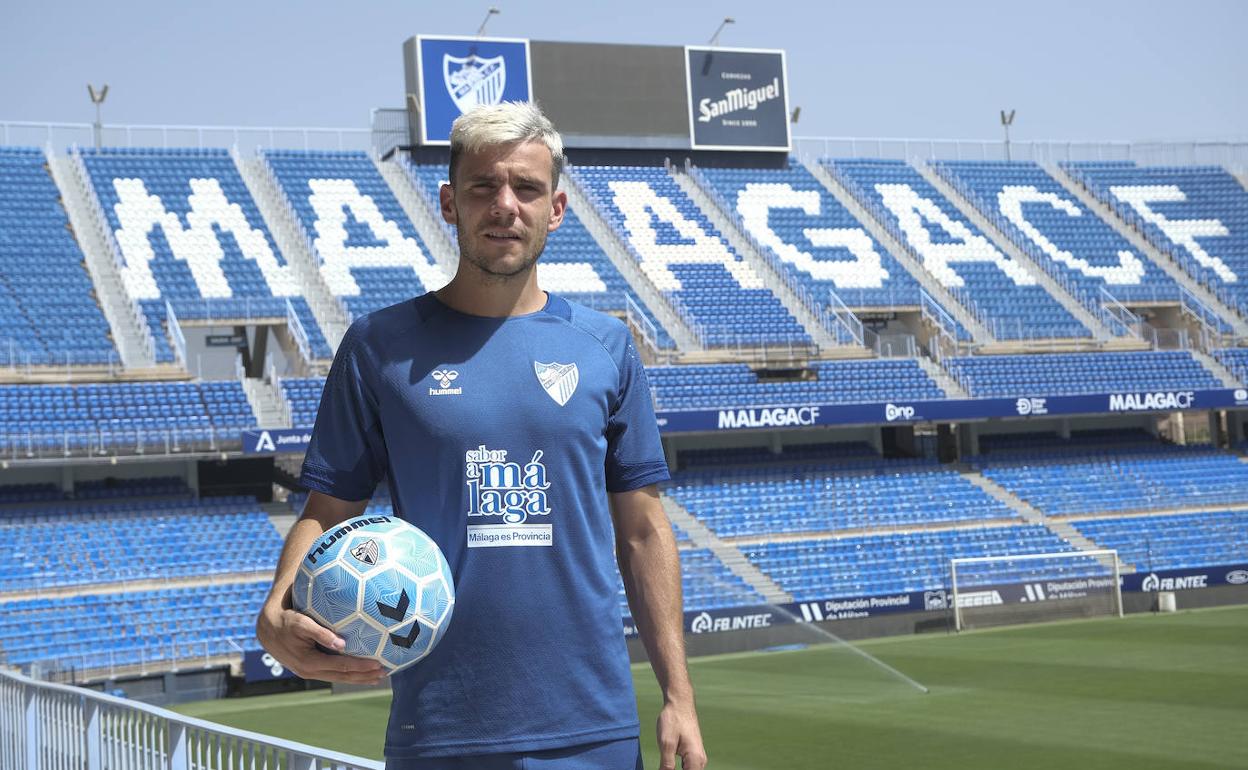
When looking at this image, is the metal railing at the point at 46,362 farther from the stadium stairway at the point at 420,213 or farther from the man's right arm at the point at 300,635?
the man's right arm at the point at 300,635

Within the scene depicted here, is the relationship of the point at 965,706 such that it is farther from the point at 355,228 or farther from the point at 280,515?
the point at 355,228

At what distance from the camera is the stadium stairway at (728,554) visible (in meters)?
29.7

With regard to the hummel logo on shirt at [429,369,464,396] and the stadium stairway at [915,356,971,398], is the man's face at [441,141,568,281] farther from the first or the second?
the stadium stairway at [915,356,971,398]

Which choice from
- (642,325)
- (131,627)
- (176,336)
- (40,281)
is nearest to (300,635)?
(131,627)

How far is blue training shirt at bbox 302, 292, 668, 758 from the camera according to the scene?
10.8 feet

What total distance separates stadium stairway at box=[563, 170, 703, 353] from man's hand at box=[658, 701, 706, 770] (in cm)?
3352

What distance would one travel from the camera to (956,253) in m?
43.7

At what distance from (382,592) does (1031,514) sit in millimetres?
33030

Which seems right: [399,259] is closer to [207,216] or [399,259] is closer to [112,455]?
[207,216]

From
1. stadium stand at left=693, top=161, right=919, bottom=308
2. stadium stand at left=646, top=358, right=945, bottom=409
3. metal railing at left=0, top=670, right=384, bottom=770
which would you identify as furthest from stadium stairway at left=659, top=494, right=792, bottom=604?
metal railing at left=0, top=670, right=384, bottom=770

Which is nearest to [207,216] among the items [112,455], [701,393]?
[112,455]

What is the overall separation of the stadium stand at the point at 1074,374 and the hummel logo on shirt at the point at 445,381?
3466 cm

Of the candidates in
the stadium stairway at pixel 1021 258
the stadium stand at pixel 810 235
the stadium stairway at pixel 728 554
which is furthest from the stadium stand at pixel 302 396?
the stadium stairway at pixel 1021 258

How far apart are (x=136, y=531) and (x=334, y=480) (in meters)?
26.5
